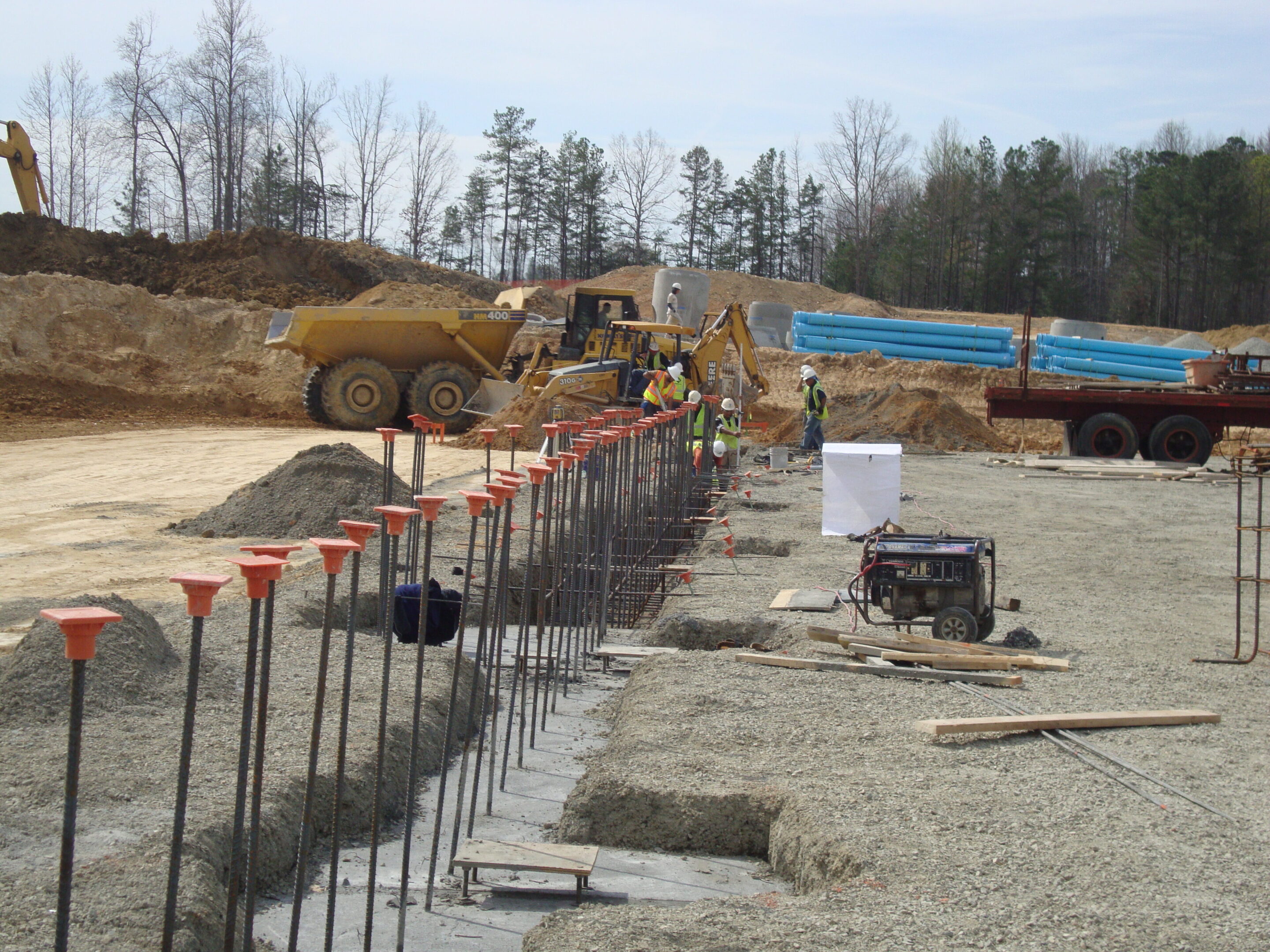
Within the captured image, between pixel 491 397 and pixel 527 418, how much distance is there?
2429mm

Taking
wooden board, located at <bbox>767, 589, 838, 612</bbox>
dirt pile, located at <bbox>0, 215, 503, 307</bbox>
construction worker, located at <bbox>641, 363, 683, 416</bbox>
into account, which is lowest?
wooden board, located at <bbox>767, 589, 838, 612</bbox>

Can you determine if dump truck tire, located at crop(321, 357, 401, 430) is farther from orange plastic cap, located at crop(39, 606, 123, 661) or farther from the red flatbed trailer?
orange plastic cap, located at crop(39, 606, 123, 661)

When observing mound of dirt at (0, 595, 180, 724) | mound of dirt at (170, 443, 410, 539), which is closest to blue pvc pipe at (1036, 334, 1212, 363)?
mound of dirt at (170, 443, 410, 539)

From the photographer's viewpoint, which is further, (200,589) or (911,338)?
(911,338)

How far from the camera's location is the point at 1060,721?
5.48 metres

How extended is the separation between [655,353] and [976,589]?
13.3m

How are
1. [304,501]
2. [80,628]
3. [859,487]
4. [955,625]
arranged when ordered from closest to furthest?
1. [80,628]
2. [955,625]
3. [859,487]
4. [304,501]

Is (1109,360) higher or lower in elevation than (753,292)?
lower

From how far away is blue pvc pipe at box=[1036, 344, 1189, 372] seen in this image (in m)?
32.5

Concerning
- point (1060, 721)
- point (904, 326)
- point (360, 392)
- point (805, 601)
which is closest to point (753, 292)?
point (904, 326)

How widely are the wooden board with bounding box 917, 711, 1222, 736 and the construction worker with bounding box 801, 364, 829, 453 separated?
1247 centimetres

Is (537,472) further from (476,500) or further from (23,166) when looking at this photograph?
(23,166)

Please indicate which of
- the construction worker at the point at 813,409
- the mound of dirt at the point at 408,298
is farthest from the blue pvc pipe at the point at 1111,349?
the mound of dirt at the point at 408,298

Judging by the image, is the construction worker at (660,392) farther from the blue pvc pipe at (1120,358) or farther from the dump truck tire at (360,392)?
the blue pvc pipe at (1120,358)
